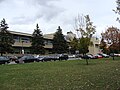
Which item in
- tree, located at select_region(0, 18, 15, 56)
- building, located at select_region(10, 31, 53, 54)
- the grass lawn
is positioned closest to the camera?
the grass lawn

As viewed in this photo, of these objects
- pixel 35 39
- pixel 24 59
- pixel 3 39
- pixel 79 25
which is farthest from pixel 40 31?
pixel 79 25

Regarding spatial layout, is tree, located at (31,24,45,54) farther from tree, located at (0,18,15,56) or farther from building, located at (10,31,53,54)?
tree, located at (0,18,15,56)

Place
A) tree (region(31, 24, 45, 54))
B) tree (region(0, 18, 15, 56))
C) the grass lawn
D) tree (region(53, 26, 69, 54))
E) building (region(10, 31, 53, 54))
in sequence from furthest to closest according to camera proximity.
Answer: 1. building (region(10, 31, 53, 54))
2. tree (region(53, 26, 69, 54))
3. tree (region(31, 24, 45, 54))
4. tree (region(0, 18, 15, 56))
5. the grass lawn

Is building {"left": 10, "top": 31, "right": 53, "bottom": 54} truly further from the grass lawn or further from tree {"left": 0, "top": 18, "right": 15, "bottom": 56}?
the grass lawn

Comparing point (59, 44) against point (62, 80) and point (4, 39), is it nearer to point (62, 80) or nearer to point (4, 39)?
point (4, 39)

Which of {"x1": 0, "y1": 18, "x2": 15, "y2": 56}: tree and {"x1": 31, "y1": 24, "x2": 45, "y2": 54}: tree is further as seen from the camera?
{"x1": 31, "y1": 24, "x2": 45, "y2": 54}: tree

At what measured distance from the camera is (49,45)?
10388 centimetres

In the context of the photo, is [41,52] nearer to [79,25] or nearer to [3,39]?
[3,39]

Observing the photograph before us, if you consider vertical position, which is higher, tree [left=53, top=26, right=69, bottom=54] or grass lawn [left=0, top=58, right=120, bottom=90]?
tree [left=53, top=26, right=69, bottom=54]

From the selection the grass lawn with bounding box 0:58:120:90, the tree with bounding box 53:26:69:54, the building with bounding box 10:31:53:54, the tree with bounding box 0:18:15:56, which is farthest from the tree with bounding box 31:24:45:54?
the grass lawn with bounding box 0:58:120:90

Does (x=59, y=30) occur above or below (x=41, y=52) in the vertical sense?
above

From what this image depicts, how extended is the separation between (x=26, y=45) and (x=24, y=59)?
4170cm

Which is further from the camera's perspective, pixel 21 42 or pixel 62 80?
pixel 21 42

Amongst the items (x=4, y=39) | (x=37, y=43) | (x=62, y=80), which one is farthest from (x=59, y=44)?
(x=62, y=80)
